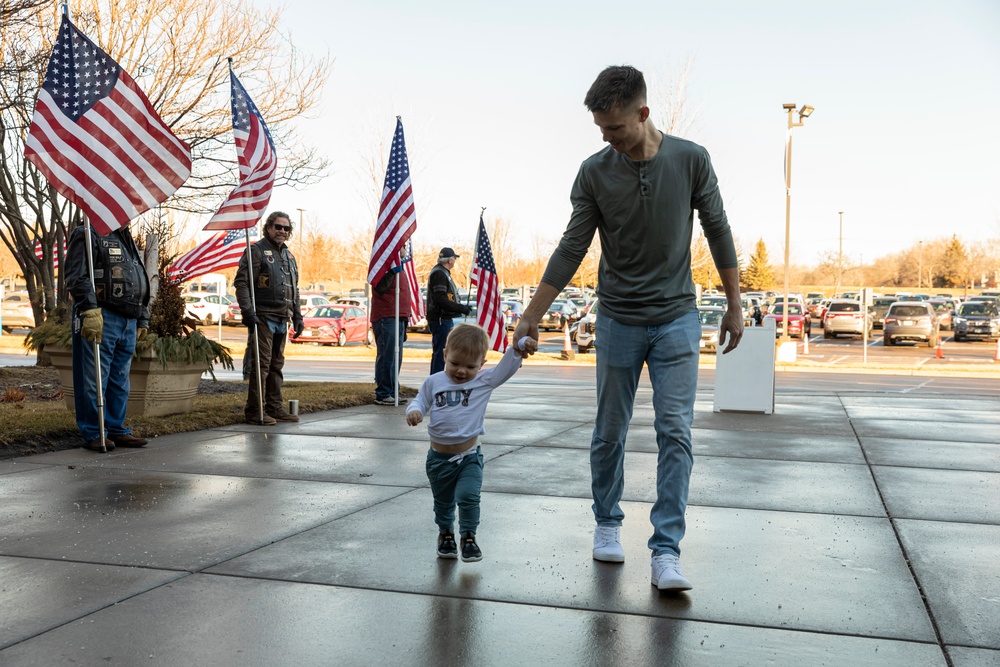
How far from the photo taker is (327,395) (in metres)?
11.9

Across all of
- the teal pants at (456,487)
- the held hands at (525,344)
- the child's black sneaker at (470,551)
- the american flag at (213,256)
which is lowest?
the child's black sneaker at (470,551)

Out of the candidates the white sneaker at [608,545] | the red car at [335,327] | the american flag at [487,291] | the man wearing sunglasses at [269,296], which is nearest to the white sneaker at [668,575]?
the white sneaker at [608,545]

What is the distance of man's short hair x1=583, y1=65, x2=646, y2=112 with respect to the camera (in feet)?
13.3

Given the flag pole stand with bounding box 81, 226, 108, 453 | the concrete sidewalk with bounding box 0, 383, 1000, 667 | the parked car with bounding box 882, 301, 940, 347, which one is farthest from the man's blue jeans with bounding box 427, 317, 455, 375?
the parked car with bounding box 882, 301, 940, 347

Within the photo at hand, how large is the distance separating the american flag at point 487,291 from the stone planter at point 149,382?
6.15 meters

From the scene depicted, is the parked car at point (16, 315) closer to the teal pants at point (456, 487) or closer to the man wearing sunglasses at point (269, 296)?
the man wearing sunglasses at point (269, 296)

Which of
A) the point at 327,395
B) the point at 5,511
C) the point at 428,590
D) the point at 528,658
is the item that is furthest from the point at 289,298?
the point at 528,658

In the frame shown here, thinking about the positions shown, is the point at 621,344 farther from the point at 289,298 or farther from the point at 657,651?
the point at 289,298

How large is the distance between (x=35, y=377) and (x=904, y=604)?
1274 cm

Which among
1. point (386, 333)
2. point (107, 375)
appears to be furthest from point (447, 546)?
point (386, 333)

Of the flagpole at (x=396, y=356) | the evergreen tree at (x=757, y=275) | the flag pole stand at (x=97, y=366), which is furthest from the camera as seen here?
the evergreen tree at (x=757, y=275)

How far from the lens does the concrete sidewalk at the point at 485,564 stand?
11.1 ft

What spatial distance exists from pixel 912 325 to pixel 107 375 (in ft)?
122

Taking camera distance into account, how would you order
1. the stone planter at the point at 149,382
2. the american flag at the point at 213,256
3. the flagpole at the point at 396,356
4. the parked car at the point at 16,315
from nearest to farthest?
the stone planter at the point at 149,382
the flagpole at the point at 396,356
the american flag at the point at 213,256
the parked car at the point at 16,315
